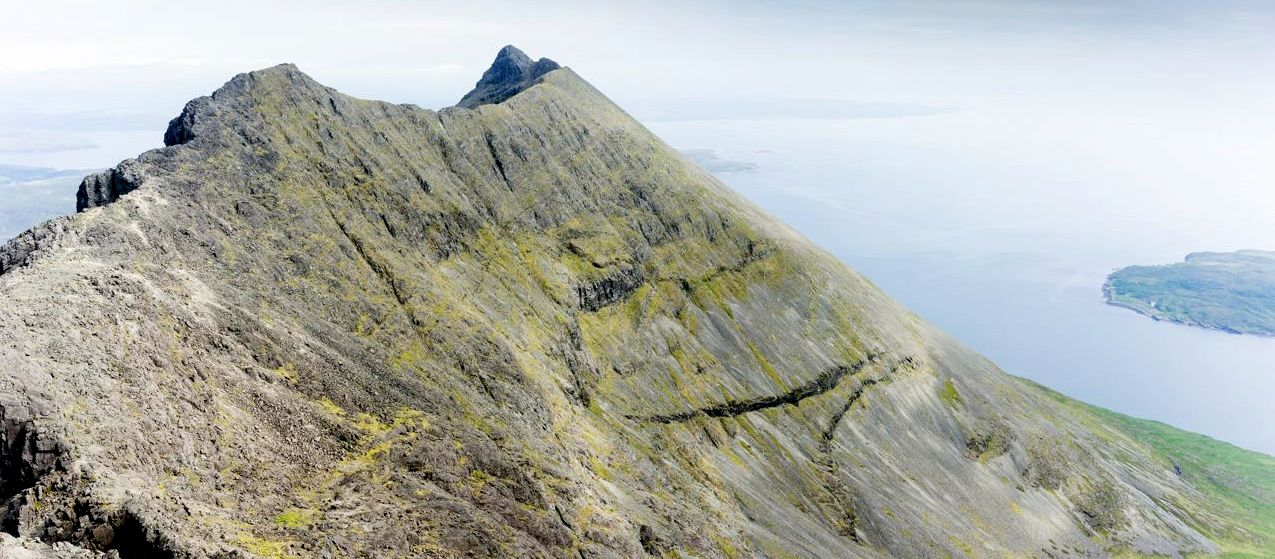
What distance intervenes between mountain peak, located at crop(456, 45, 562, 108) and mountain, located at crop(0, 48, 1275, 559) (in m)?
14.0

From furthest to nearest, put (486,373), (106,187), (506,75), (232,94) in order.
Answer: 1. (506,75)
2. (232,94)
3. (486,373)
4. (106,187)

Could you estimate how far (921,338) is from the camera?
15650cm

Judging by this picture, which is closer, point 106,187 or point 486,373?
point 106,187

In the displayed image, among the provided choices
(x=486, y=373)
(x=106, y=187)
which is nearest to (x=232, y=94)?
(x=106, y=187)

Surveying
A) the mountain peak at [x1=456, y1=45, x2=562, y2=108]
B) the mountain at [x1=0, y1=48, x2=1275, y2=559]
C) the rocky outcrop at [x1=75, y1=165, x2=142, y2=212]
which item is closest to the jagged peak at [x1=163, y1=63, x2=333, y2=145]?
the mountain at [x1=0, y1=48, x2=1275, y2=559]

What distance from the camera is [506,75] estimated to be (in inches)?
7352

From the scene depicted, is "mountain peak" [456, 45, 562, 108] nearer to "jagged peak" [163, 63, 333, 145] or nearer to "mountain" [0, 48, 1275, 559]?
"mountain" [0, 48, 1275, 559]

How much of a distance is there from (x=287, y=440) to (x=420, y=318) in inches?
1021

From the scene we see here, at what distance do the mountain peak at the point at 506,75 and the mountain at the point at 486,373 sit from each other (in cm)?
1401

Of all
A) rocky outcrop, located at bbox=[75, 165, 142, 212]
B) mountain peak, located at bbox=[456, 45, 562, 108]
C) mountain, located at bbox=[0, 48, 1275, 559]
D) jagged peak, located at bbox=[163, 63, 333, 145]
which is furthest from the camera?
mountain peak, located at bbox=[456, 45, 562, 108]

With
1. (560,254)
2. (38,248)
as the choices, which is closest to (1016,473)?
(560,254)

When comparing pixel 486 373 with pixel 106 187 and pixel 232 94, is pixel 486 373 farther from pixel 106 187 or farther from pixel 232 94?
pixel 232 94

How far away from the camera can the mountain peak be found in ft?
584

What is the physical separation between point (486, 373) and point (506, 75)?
418 ft
